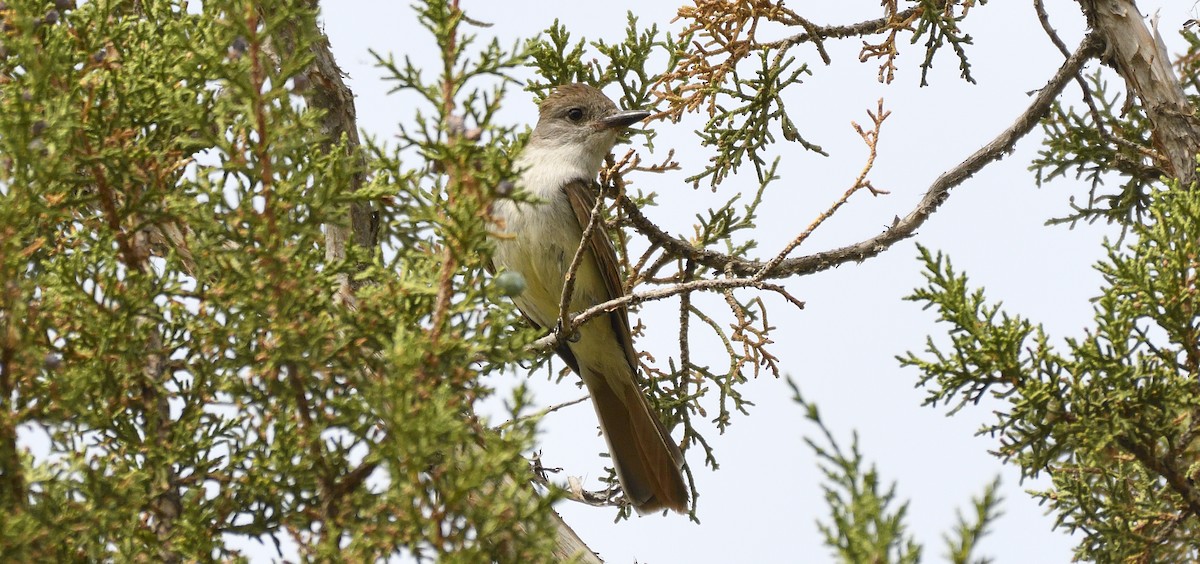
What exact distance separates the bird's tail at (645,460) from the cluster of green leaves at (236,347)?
2.43m

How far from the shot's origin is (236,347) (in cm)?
275

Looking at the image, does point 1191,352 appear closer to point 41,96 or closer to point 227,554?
point 227,554

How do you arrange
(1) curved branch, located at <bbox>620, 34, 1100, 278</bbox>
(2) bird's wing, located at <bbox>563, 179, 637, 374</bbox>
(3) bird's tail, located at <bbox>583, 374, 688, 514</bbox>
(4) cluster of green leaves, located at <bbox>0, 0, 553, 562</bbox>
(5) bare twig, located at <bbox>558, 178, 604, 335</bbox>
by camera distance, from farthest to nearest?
(2) bird's wing, located at <bbox>563, 179, 637, 374</bbox> → (3) bird's tail, located at <bbox>583, 374, 688, 514</bbox> → (1) curved branch, located at <bbox>620, 34, 1100, 278</bbox> → (5) bare twig, located at <bbox>558, 178, 604, 335</bbox> → (4) cluster of green leaves, located at <bbox>0, 0, 553, 562</bbox>

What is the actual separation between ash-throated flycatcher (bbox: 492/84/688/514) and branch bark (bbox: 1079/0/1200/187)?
1870mm

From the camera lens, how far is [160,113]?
123 inches

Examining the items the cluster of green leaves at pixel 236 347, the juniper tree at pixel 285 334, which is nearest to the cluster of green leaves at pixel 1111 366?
the juniper tree at pixel 285 334

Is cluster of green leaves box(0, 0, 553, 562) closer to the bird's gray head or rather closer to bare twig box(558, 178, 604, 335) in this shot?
bare twig box(558, 178, 604, 335)

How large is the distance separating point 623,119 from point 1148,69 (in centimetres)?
220

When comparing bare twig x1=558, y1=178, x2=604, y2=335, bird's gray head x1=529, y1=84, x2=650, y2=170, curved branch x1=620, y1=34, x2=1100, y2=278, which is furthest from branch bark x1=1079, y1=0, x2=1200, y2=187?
bird's gray head x1=529, y1=84, x2=650, y2=170

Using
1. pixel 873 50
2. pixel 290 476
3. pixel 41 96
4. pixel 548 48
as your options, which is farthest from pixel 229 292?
pixel 873 50

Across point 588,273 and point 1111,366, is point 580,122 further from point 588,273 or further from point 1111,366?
point 1111,366

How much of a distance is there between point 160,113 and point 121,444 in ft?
2.85

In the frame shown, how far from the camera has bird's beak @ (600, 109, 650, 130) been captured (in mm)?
5348

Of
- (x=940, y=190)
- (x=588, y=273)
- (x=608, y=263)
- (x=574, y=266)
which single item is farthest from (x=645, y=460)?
(x=574, y=266)
